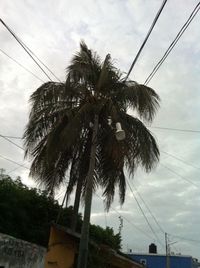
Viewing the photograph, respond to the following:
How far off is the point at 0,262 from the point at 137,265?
46.8 ft

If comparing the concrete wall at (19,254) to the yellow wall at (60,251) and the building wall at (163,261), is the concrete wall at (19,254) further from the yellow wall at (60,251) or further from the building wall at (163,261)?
the building wall at (163,261)

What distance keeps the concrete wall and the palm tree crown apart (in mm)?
3402

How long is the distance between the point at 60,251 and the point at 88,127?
4687mm

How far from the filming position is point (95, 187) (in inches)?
785

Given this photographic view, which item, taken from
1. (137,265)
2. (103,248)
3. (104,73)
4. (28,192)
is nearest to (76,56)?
(104,73)

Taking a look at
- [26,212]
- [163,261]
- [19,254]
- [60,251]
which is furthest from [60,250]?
[163,261]

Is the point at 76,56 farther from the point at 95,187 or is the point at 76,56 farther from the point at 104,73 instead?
the point at 95,187

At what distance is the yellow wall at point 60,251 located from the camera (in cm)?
1884

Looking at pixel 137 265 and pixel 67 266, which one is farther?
pixel 137 265

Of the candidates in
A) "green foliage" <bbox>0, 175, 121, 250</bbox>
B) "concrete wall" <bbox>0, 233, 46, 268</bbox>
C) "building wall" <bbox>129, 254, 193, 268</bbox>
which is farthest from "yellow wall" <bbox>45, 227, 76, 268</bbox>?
"building wall" <bbox>129, 254, 193, 268</bbox>

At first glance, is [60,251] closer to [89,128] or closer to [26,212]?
[26,212]

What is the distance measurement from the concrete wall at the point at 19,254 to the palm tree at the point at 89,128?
3378mm

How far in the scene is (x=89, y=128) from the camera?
763 inches

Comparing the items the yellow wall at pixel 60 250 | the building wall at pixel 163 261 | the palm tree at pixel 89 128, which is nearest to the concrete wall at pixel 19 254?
the yellow wall at pixel 60 250
